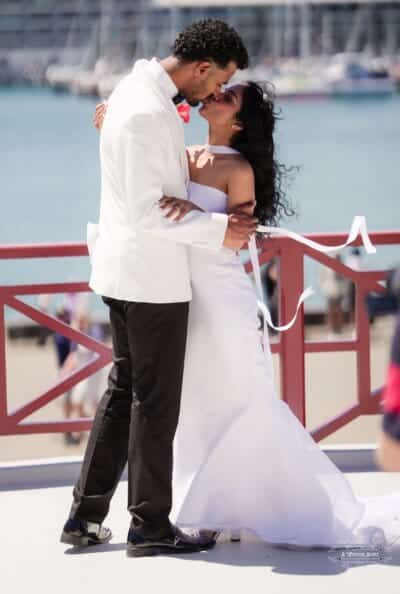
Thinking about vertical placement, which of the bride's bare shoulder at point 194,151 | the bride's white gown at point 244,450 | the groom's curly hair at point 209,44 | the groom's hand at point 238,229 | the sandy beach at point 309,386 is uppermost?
the groom's curly hair at point 209,44

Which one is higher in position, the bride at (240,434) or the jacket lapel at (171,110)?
the jacket lapel at (171,110)

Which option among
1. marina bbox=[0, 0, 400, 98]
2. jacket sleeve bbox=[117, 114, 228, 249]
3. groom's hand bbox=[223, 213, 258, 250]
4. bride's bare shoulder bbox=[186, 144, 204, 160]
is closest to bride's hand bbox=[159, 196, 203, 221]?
jacket sleeve bbox=[117, 114, 228, 249]

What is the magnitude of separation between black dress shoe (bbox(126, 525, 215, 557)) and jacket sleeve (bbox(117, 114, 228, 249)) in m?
1.04

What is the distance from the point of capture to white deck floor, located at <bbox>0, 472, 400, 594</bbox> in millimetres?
4621

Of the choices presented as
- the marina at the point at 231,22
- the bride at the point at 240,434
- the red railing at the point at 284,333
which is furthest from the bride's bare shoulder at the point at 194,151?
the marina at the point at 231,22

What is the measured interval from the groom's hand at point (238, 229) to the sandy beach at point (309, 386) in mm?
5968

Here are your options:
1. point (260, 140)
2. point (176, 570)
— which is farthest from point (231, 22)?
point (176, 570)

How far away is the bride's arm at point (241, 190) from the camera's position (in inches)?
189

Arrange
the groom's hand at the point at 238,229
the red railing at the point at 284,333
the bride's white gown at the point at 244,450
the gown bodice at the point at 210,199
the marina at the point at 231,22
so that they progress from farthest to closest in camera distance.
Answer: the marina at the point at 231,22 < the red railing at the point at 284,333 < the bride's white gown at the point at 244,450 < the gown bodice at the point at 210,199 < the groom's hand at the point at 238,229

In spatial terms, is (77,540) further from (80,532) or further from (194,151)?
(194,151)

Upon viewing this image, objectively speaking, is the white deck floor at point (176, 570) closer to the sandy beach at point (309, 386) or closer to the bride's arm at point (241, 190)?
the bride's arm at point (241, 190)

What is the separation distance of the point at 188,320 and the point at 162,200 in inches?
20.0

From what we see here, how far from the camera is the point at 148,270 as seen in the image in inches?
183

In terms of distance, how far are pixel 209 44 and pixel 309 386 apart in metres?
10.6
